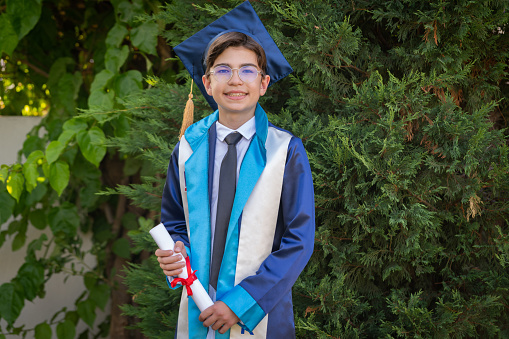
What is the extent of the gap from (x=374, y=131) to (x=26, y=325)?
3.28 metres

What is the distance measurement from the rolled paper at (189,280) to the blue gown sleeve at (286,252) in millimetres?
57

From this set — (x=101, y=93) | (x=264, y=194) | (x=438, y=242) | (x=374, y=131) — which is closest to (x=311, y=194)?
(x=264, y=194)

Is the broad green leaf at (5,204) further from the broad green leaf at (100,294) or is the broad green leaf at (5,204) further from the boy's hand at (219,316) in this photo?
the boy's hand at (219,316)

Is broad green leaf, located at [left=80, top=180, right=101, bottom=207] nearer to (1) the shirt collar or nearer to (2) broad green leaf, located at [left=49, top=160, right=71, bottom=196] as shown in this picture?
(2) broad green leaf, located at [left=49, top=160, right=71, bottom=196]

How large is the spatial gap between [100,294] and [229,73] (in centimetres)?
256

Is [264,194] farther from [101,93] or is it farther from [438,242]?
[101,93]

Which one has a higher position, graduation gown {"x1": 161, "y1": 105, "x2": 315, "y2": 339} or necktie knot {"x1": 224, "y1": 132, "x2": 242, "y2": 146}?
necktie knot {"x1": 224, "y1": 132, "x2": 242, "y2": 146}

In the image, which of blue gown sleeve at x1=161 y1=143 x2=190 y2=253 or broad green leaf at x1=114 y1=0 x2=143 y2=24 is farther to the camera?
broad green leaf at x1=114 y1=0 x2=143 y2=24

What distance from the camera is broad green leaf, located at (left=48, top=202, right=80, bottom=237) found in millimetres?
3129

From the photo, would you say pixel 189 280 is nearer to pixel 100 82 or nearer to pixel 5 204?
pixel 100 82

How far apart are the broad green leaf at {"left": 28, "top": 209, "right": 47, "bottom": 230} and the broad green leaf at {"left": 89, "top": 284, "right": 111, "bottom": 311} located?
1.91 feet

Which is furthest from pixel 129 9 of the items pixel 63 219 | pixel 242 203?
pixel 242 203

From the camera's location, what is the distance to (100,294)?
11.0ft

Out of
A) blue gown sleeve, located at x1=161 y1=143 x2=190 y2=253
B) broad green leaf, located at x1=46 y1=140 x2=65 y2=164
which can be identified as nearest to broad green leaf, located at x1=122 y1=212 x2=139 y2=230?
broad green leaf, located at x1=46 y1=140 x2=65 y2=164
